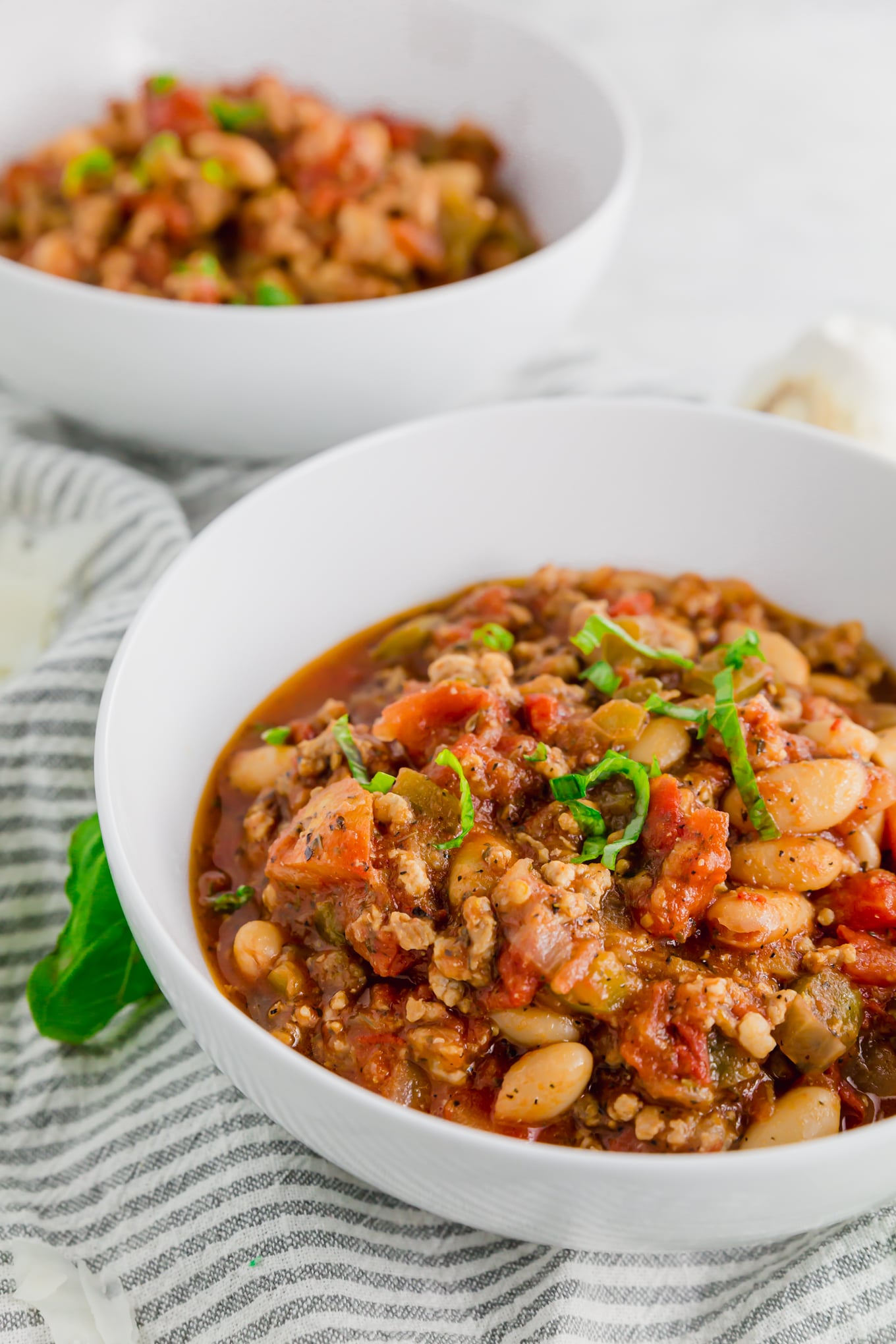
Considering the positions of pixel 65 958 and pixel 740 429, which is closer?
pixel 65 958

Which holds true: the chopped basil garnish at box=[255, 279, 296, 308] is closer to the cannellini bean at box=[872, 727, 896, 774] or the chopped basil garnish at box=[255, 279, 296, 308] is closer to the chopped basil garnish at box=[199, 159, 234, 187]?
the chopped basil garnish at box=[199, 159, 234, 187]

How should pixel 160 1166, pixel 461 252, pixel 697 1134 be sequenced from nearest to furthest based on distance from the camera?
pixel 697 1134
pixel 160 1166
pixel 461 252

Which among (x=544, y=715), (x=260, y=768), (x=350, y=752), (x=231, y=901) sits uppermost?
(x=544, y=715)

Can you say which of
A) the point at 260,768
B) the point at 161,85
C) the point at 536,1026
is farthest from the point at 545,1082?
the point at 161,85

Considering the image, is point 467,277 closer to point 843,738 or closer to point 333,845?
point 843,738

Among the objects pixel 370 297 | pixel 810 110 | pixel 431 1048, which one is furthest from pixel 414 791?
pixel 810 110

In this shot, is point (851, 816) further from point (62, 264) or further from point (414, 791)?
point (62, 264)
